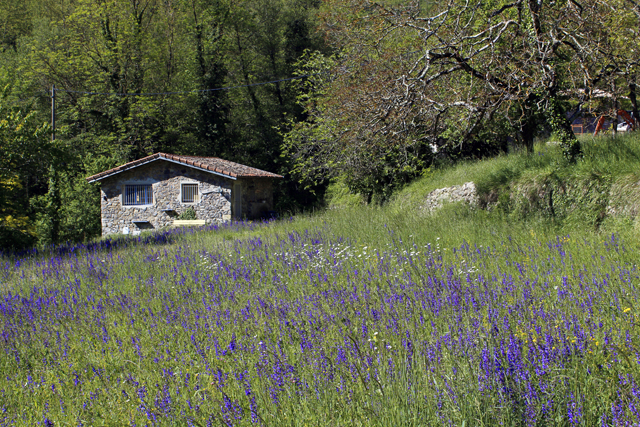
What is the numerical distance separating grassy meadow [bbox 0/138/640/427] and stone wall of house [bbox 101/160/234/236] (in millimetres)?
14550

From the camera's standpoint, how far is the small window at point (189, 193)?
22.9m

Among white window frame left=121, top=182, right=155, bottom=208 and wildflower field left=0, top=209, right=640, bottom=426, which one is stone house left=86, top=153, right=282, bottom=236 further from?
wildflower field left=0, top=209, right=640, bottom=426

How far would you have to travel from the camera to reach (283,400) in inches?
111

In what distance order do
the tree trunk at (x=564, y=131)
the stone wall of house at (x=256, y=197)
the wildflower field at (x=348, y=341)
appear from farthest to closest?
the stone wall of house at (x=256, y=197), the tree trunk at (x=564, y=131), the wildflower field at (x=348, y=341)

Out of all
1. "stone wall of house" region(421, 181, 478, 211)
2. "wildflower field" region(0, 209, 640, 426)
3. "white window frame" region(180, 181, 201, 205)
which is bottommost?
"wildflower field" region(0, 209, 640, 426)

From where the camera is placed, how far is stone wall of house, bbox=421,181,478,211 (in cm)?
1096

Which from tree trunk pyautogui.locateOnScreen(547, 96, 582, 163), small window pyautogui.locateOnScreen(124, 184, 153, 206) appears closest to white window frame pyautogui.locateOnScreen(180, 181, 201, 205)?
small window pyautogui.locateOnScreen(124, 184, 153, 206)

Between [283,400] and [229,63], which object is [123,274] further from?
[229,63]

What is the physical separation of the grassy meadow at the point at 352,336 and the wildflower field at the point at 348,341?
0.06ft

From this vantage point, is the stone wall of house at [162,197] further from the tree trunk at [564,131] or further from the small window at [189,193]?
the tree trunk at [564,131]

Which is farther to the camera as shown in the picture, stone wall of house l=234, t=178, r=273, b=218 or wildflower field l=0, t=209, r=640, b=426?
stone wall of house l=234, t=178, r=273, b=218

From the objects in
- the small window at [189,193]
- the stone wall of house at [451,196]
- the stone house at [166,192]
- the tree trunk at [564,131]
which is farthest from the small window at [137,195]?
the tree trunk at [564,131]

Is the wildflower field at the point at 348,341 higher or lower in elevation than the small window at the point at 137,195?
lower

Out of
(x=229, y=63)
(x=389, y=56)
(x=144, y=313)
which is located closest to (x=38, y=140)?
(x=389, y=56)
